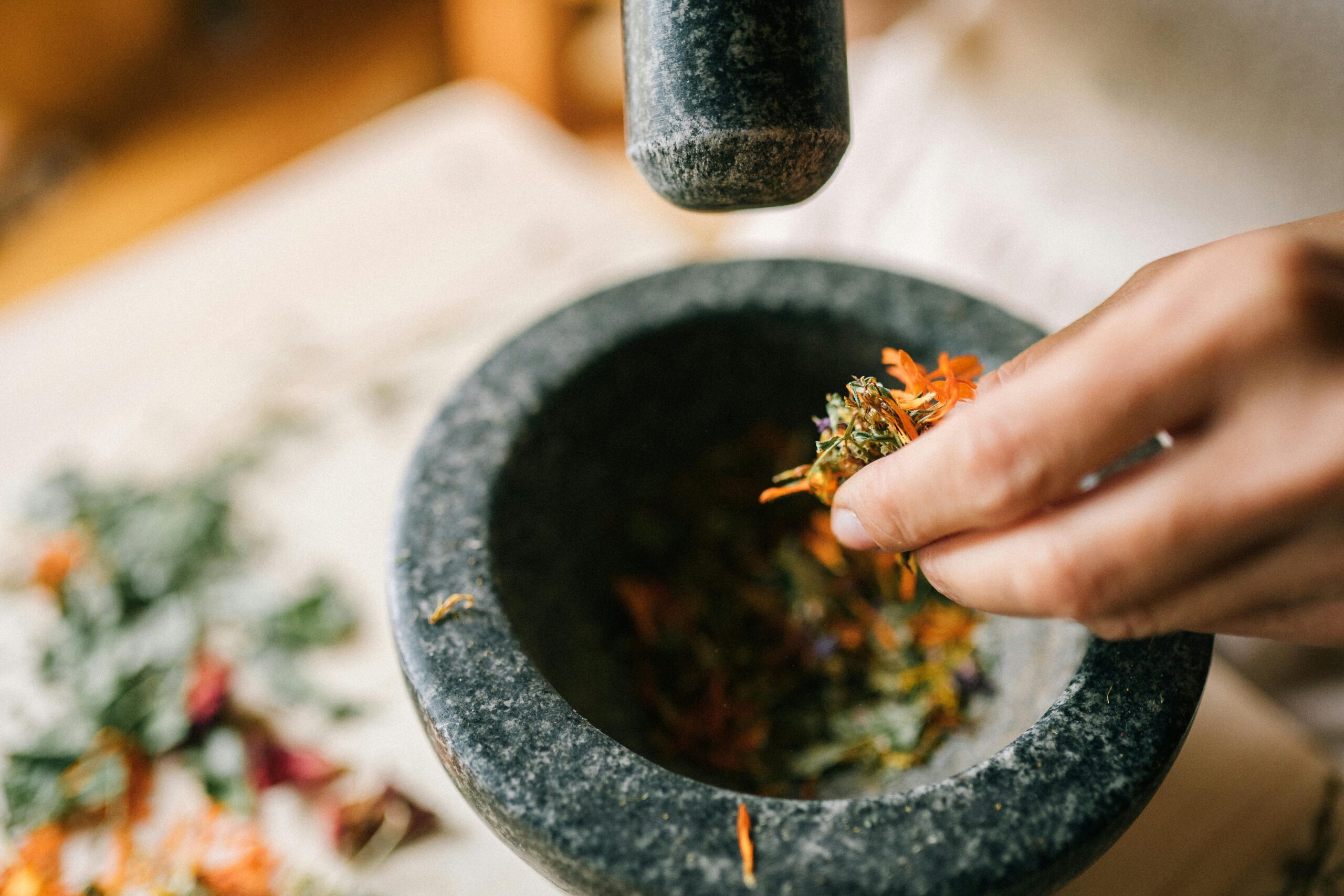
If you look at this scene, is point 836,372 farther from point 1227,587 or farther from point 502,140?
point 502,140

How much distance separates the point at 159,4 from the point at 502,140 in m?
2.00

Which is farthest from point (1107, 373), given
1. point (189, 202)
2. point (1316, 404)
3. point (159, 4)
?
point (159, 4)

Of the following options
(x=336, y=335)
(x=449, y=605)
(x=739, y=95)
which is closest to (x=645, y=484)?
(x=449, y=605)

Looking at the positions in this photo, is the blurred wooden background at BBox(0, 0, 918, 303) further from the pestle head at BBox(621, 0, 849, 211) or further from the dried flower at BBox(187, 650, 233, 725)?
the pestle head at BBox(621, 0, 849, 211)

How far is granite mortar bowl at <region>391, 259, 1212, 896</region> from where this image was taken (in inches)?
20.7

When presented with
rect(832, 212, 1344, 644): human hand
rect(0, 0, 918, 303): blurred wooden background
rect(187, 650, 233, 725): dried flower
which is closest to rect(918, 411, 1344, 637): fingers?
rect(832, 212, 1344, 644): human hand

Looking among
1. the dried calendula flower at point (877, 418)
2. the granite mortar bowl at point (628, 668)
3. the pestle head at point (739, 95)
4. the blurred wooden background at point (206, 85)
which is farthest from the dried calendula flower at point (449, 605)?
the blurred wooden background at point (206, 85)

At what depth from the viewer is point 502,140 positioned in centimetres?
141

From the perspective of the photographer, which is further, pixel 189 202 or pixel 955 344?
pixel 189 202

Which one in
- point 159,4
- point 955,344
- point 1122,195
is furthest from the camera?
point 159,4

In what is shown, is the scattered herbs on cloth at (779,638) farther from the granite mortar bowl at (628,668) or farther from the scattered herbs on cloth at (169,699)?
the scattered herbs on cloth at (169,699)

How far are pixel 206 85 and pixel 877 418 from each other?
2869mm

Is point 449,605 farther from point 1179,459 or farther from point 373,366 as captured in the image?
point 373,366

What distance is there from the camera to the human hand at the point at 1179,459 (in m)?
0.43
